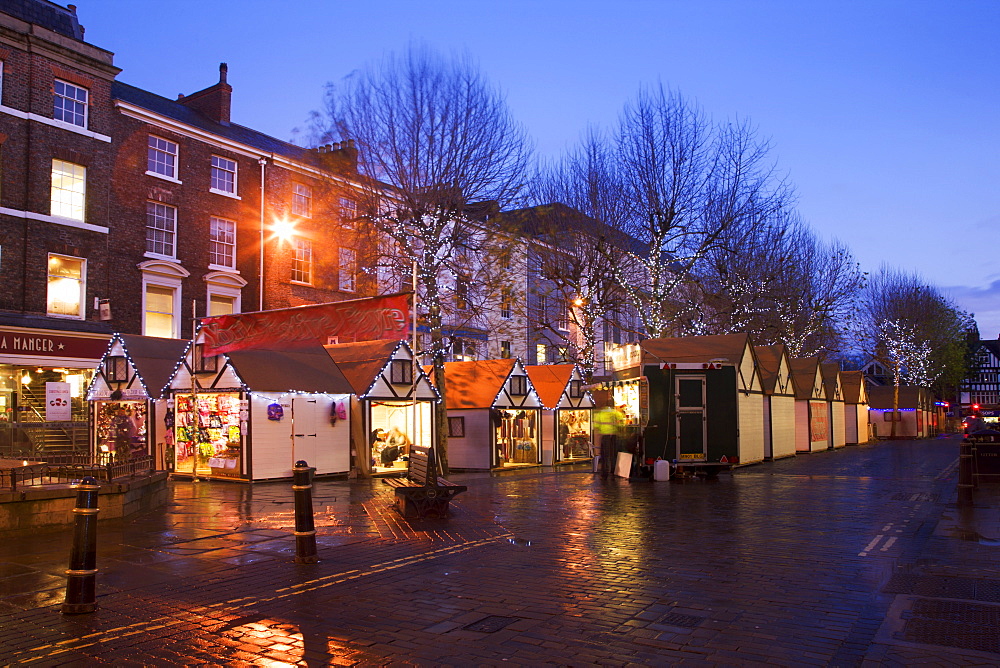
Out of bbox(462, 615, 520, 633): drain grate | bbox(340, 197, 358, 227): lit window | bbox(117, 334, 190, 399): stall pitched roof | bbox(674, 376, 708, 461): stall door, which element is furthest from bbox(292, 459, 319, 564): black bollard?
bbox(117, 334, 190, 399): stall pitched roof

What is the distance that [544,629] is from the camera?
6277 millimetres

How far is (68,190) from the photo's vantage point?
1030 inches

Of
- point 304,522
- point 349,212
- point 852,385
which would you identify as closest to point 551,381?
point 349,212

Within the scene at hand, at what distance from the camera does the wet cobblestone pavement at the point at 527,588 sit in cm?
577

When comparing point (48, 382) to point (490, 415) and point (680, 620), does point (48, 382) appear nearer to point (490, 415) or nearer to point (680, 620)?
point (490, 415)

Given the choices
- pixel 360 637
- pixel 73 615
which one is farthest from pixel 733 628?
pixel 73 615

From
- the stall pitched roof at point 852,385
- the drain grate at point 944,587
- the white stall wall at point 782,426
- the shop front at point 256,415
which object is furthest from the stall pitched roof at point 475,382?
the stall pitched roof at point 852,385

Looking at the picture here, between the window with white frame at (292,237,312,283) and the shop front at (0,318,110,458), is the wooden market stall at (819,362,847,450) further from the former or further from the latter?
the shop front at (0,318,110,458)

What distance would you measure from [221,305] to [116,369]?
25.7ft

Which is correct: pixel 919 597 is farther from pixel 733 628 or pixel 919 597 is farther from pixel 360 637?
pixel 360 637

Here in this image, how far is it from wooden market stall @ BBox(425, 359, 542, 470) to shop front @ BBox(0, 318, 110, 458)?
11555 millimetres

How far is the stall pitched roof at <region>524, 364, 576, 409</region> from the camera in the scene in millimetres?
29875

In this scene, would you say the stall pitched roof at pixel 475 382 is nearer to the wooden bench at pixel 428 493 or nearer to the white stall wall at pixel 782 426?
the white stall wall at pixel 782 426

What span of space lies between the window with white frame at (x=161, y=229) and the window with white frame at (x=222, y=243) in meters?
1.60
